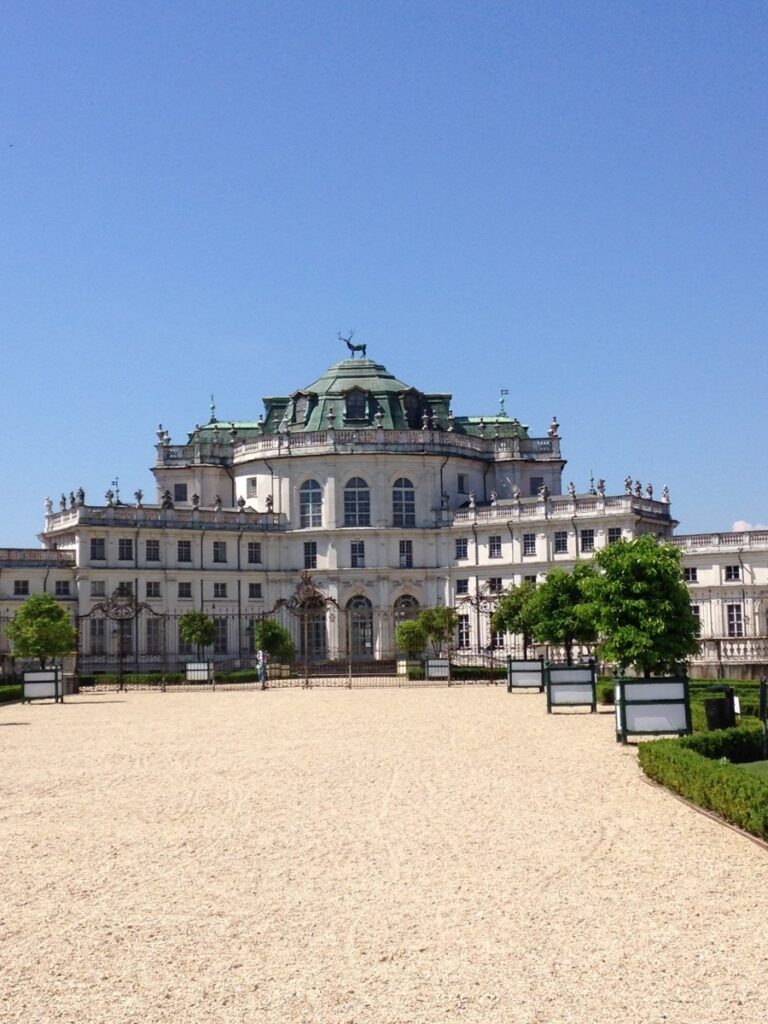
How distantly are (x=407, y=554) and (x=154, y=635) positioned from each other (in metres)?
17.2

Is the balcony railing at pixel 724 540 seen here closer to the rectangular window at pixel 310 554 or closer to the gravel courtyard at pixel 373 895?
the rectangular window at pixel 310 554

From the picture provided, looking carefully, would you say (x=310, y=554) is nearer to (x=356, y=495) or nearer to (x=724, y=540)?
(x=356, y=495)

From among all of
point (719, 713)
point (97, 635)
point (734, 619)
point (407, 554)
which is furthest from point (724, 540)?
point (719, 713)

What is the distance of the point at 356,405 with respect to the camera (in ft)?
288

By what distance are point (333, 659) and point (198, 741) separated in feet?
163

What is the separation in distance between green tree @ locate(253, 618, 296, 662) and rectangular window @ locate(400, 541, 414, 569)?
11408 millimetres

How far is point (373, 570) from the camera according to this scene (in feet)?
273

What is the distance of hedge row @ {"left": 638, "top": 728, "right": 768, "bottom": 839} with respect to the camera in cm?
1606

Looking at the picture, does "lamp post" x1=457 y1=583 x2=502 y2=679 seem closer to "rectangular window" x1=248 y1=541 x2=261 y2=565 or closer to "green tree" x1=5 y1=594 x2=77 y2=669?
"rectangular window" x1=248 y1=541 x2=261 y2=565

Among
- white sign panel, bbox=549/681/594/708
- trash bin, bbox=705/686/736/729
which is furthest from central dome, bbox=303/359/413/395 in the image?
trash bin, bbox=705/686/736/729

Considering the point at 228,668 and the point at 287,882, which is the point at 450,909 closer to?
the point at 287,882

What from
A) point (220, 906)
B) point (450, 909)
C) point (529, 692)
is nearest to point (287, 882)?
point (220, 906)

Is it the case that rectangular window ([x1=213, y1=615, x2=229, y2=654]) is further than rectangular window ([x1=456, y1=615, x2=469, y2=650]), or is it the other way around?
rectangular window ([x1=456, y1=615, x2=469, y2=650])

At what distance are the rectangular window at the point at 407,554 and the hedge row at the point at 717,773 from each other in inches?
2352
